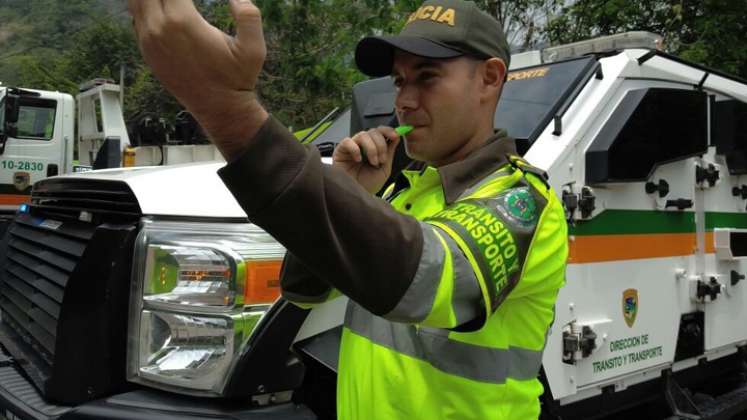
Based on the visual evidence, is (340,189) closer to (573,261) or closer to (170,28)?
(170,28)

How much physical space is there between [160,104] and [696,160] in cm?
2538

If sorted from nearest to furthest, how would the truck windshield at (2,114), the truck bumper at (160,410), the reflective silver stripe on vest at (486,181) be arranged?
1. the reflective silver stripe on vest at (486,181)
2. the truck bumper at (160,410)
3. the truck windshield at (2,114)

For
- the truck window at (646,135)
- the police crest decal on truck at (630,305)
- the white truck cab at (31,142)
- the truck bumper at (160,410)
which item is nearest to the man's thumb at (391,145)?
the truck bumper at (160,410)

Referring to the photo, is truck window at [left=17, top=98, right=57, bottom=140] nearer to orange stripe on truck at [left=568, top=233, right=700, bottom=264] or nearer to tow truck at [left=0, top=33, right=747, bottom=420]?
tow truck at [left=0, top=33, right=747, bottom=420]

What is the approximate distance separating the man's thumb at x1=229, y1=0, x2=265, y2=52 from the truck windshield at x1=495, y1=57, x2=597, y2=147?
192cm

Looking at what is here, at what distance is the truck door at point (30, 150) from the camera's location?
9.70 m

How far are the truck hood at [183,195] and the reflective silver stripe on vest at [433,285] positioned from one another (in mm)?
1082

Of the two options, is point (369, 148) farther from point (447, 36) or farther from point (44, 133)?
point (44, 133)

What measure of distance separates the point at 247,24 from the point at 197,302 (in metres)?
1.33

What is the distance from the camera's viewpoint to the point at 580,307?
262cm

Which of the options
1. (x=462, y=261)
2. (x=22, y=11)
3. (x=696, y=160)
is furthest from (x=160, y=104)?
(x=22, y=11)

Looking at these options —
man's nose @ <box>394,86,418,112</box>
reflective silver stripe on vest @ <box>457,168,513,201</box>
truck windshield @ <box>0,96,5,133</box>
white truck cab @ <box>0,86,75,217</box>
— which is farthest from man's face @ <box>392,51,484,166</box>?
truck windshield @ <box>0,96,5,133</box>

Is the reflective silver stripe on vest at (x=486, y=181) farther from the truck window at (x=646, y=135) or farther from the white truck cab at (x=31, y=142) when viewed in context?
the white truck cab at (x=31, y=142)

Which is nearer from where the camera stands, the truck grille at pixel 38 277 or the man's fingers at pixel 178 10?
the man's fingers at pixel 178 10
